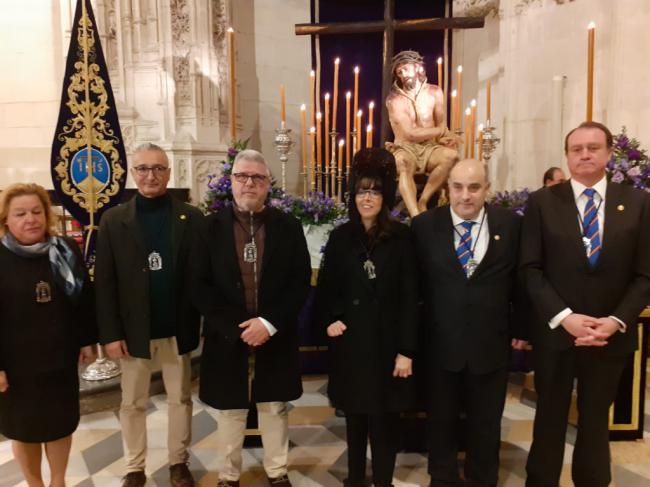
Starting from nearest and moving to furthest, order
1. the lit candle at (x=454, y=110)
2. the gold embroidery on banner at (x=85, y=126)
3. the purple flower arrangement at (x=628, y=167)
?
1. the purple flower arrangement at (x=628, y=167)
2. the gold embroidery on banner at (x=85, y=126)
3. the lit candle at (x=454, y=110)

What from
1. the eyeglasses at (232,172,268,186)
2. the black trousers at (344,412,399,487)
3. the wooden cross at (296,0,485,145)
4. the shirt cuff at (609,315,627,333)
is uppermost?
the wooden cross at (296,0,485,145)

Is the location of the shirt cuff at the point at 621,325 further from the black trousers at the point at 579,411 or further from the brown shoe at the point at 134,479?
the brown shoe at the point at 134,479

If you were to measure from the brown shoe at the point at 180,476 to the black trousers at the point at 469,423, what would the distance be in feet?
3.96

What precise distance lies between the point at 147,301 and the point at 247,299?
47 cm

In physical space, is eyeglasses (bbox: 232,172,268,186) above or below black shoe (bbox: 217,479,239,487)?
above

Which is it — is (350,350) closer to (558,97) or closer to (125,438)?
(125,438)

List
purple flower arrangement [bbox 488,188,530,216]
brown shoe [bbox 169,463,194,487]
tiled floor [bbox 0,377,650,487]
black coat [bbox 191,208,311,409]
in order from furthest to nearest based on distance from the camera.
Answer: purple flower arrangement [bbox 488,188,530,216] → tiled floor [bbox 0,377,650,487] → brown shoe [bbox 169,463,194,487] → black coat [bbox 191,208,311,409]

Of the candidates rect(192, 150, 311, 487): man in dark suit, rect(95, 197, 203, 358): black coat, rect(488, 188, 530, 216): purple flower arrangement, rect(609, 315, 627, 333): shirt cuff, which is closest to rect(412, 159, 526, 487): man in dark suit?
rect(609, 315, 627, 333): shirt cuff

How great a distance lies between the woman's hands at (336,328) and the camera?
2.26 meters

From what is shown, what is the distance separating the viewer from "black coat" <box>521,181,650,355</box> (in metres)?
2.09

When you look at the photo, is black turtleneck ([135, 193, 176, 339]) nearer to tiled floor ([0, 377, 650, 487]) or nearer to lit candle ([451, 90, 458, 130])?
tiled floor ([0, 377, 650, 487])

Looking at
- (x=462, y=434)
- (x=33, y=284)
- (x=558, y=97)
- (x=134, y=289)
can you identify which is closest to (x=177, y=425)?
(x=134, y=289)

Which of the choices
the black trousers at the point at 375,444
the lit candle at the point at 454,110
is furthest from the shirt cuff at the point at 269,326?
the lit candle at the point at 454,110

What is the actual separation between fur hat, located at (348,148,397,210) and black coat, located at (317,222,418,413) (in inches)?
6.9
